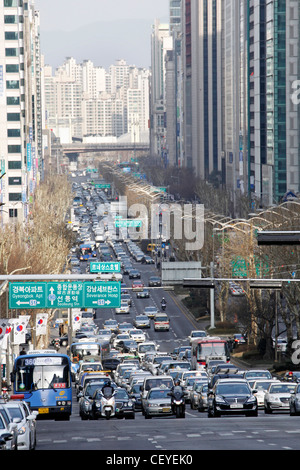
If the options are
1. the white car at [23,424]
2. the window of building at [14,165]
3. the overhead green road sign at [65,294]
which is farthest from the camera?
the window of building at [14,165]

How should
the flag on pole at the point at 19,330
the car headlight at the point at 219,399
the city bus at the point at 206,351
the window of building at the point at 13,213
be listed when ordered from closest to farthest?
the car headlight at the point at 219,399, the flag on pole at the point at 19,330, the city bus at the point at 206,351, the window of building at the point at 13,213

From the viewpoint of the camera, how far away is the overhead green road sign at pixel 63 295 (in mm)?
53750

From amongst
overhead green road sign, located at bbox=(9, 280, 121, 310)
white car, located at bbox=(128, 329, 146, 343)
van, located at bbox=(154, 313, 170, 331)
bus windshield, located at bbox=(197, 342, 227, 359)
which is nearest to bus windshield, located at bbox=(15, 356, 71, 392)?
overhead green road sign, located at bbox=(9, 280, 121, 310)

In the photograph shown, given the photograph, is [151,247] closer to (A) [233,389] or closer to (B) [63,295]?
(B) [63,295]

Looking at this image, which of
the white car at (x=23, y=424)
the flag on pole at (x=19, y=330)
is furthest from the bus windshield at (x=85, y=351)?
the white car at (x=23, y=424)

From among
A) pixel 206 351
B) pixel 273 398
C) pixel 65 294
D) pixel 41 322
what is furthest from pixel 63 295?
pixel 41 322

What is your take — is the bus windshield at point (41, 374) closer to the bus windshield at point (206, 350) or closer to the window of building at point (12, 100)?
the bus windshield at point (206, 350)

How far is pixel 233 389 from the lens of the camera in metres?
42.2

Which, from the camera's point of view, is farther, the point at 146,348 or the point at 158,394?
the point at 146,348

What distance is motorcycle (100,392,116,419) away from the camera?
44000 millimetres

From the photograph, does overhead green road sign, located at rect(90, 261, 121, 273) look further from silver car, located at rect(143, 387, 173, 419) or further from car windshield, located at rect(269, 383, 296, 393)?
car windshield, located at rect(269, 383, 296, 393)

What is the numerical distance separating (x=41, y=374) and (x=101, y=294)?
29.4 ft

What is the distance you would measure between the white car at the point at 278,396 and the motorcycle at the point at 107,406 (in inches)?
252

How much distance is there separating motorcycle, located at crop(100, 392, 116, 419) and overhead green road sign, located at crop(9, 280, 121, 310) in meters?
9.41
